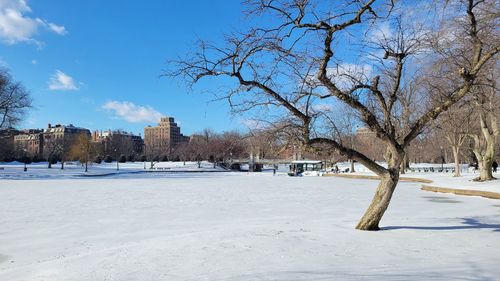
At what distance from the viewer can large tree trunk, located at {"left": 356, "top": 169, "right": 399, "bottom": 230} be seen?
946cm

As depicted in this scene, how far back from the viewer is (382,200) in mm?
9445

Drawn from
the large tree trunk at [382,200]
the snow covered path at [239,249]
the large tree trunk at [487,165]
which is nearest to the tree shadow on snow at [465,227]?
the snow covered path at [239,249]

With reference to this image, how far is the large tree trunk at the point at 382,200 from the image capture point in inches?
372

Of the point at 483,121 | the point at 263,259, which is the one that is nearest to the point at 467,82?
the point at 263,259

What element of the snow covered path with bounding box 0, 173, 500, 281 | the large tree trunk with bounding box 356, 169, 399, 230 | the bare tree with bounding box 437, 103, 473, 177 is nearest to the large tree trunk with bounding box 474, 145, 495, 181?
the bare tree with bounding box 437, 103, 473, 177

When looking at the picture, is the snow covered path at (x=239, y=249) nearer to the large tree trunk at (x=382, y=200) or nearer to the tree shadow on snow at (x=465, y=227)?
the tree shadow on snow at (x=465, y=227)

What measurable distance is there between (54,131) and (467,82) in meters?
186

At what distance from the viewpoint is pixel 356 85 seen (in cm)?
956

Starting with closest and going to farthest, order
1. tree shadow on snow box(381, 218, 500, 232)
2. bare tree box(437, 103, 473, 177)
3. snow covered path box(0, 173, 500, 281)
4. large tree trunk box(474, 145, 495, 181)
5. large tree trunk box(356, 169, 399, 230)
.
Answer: snow covered path box(0, 173, 500, 281) < large tree trunk box(356, 169, 399, 230) < tree shadow on snow box(381, 218, 500, 232) < bare tree box(437, 103, 473, 177) < large tree trunk box(474, 145, 495, 181)

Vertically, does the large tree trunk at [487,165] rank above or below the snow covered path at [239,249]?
above

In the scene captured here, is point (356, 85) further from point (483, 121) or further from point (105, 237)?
point (483, 121)

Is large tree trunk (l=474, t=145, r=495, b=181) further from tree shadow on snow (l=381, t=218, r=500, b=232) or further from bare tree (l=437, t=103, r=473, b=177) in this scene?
tree shadow on snow (l=381, t=218, r=500, b=232)

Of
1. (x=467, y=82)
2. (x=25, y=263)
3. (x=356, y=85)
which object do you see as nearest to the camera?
(x=25, y=263)

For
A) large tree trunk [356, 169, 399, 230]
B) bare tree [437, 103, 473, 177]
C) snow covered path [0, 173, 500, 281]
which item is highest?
bare tree [437, 103, 473, 177]
